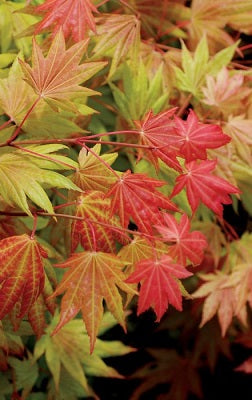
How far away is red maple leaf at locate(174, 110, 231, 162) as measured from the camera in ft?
3.01

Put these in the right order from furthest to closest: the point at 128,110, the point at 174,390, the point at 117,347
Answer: the point at 174,390 → the point at 117,347 → the point at 128,110

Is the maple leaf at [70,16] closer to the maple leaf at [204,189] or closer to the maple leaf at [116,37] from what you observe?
the maple leaf at [116,37]

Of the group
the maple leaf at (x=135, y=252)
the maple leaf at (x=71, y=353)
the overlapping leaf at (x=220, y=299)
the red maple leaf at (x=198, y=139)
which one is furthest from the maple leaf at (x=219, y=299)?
the red maple leaf at (x=198, y=139)

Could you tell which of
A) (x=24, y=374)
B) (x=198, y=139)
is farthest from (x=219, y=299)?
(x=198, y=139)

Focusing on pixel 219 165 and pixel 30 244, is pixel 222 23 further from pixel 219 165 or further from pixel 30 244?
pixel 30 244

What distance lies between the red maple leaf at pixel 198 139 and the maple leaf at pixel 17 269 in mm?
275

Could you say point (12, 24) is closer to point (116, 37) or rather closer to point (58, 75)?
point (116, 37)

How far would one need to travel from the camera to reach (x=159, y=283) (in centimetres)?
91

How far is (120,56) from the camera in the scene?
1297 mm

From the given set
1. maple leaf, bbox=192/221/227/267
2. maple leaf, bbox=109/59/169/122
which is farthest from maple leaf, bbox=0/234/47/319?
maple leaf, bbox=192/221/227/267

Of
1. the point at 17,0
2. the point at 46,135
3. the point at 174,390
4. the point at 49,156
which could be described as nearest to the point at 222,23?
the point at 17,0

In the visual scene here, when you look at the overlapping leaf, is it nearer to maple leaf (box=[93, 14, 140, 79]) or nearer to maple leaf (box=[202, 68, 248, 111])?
maple leaf (box=[202, 68, 248, 111])

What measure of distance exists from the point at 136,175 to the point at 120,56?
451mm

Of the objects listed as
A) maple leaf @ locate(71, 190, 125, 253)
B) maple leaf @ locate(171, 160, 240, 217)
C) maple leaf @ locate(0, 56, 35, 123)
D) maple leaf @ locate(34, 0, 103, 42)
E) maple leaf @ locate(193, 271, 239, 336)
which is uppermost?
maple leaf @ locate(34, 0, 103, 42)
